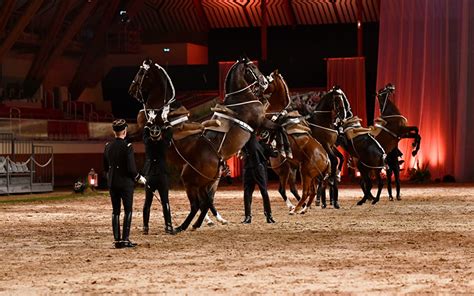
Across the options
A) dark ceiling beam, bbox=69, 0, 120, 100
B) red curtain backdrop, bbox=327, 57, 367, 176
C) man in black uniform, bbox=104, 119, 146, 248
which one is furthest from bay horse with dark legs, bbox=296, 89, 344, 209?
dark ceiling beam, bbox=69, 0, 120, 100

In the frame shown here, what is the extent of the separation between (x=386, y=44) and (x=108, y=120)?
38.2 ft

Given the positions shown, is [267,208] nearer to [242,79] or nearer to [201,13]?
[242,79]

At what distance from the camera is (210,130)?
16.7 meters

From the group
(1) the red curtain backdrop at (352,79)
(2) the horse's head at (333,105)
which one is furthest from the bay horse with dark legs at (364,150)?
(1) the red curtain backdrop at (352,79)

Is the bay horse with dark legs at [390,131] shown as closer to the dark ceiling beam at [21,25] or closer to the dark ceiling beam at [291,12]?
the dark ceiling beam at [21,25]

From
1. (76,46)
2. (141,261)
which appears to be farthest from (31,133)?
(141,261)

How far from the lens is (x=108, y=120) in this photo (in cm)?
4312

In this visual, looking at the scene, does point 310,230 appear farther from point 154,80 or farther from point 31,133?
point 31,133

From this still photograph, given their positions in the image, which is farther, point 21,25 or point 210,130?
point 21,25

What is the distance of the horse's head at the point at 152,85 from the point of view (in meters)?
16.5

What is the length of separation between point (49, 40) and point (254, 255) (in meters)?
30.0

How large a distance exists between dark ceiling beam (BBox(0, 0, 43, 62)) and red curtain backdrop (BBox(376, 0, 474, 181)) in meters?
13.7

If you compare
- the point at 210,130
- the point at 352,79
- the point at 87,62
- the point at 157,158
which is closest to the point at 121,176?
the point at 157,158

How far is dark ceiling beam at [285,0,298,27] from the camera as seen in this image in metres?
47.8
